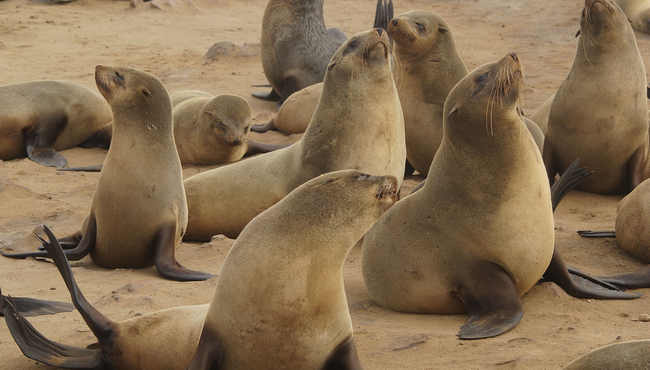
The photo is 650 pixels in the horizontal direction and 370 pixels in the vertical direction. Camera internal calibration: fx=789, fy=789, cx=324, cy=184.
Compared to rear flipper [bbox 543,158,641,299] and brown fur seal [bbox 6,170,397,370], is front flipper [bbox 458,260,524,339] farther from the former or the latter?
brown fur seal [bbox 6,170,397,370]

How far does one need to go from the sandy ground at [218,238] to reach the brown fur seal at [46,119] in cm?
20

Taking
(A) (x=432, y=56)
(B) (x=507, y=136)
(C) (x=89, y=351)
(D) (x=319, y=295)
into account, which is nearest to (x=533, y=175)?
(B) (x=507, y=136)

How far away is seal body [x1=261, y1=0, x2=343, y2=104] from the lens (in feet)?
33.1

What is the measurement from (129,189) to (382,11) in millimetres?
4908

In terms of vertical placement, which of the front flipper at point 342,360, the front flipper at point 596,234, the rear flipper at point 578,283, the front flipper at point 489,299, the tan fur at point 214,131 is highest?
the front flipper at point 342,360

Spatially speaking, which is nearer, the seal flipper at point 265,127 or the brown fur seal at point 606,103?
the brown fur seal at point 606,103

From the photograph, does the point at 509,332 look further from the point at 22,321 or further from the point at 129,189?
the point at 129,189

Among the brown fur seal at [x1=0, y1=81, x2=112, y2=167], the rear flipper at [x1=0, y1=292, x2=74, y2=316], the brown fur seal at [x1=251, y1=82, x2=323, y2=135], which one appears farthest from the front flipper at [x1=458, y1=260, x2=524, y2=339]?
the brown fur seal at [x1=0, y1=81, x2=112, y2=167]

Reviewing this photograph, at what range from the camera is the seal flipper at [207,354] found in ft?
8.95

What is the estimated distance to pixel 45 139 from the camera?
7.89 meters

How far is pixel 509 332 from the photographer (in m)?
3.53

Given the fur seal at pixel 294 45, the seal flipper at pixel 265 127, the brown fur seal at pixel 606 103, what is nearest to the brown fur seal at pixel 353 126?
the brown fur seal at pixel 606 103

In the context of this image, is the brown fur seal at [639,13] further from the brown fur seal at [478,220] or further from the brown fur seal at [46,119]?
the brown fur seal at [478,220]

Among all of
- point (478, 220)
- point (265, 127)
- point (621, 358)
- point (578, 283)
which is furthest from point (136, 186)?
point (265, 127)
